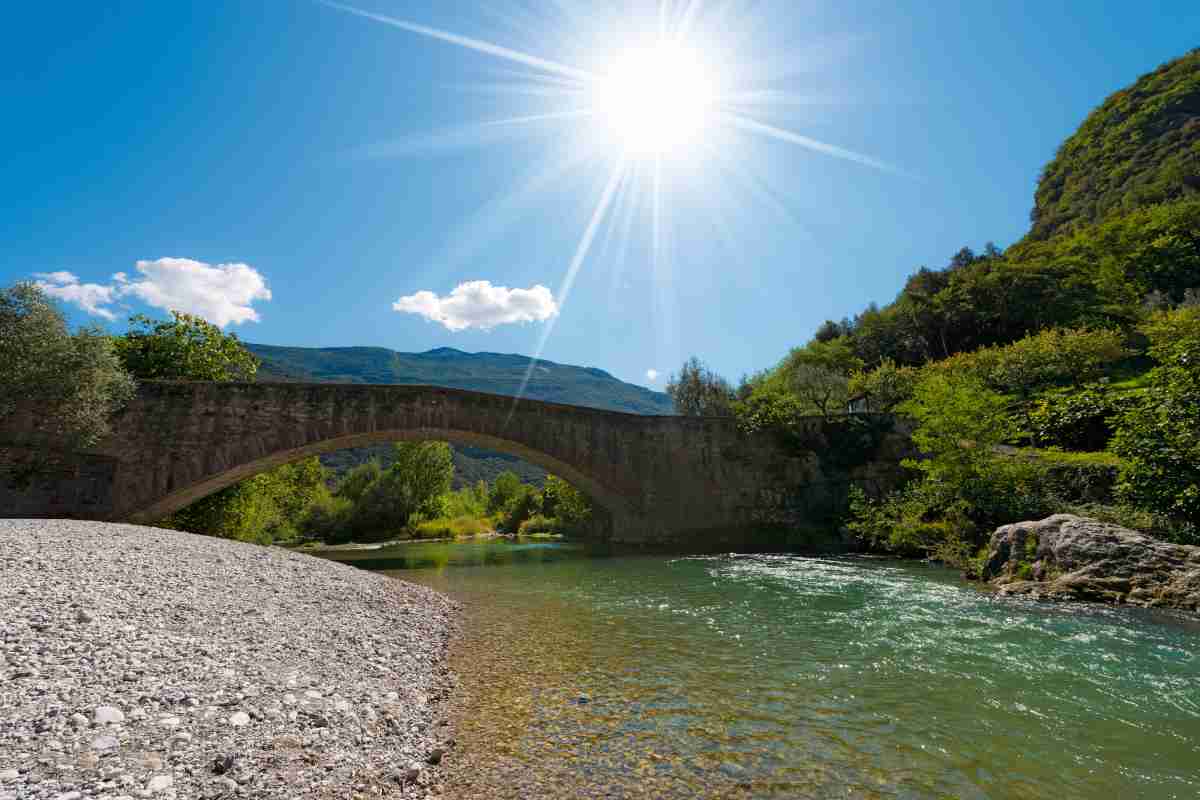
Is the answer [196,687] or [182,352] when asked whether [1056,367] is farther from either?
[182,352]

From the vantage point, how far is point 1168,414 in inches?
407

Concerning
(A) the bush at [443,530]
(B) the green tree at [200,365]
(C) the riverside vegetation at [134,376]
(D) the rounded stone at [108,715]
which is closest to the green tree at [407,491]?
(A) the bush at [443,530]

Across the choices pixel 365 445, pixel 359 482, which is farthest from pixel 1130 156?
pixel 359 482

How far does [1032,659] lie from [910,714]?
2897 mm

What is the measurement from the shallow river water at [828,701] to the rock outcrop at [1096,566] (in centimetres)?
93

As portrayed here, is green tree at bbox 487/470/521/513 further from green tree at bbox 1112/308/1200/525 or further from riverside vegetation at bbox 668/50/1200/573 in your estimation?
green tree at bbox 1112/308/1200/525

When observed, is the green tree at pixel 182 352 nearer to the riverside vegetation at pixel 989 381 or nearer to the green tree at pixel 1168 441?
the riverside vegetation at pixel 989 381

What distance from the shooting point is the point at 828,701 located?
474 cm

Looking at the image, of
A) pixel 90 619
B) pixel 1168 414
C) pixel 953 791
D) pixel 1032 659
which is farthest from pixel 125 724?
pixel 1168 414

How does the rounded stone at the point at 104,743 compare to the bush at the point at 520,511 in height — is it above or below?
above

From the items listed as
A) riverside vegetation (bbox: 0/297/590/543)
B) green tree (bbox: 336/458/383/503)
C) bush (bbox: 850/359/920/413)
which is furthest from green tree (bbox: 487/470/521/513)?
bush (bbox: 850/359/920/413)

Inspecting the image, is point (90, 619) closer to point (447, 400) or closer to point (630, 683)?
point (630, 683)

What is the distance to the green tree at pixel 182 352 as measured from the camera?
19.1 metres

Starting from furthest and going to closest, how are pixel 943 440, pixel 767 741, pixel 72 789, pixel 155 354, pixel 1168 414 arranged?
1. pixel 155 354
2. pixel 943 440
3. pixel 1168 414
4. pixel 767 741
5. pixel 72 789
